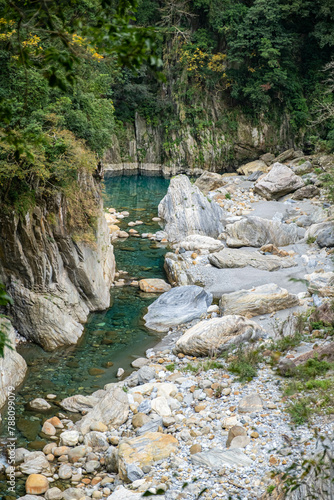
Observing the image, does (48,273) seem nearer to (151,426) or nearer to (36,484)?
(151,426)

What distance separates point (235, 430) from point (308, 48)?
2977 centimetres

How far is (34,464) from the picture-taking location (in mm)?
6023

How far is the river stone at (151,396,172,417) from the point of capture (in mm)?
6750

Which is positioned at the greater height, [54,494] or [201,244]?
[201,244]

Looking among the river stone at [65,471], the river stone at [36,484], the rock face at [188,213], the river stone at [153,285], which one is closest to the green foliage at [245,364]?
the river stone at [65,471]

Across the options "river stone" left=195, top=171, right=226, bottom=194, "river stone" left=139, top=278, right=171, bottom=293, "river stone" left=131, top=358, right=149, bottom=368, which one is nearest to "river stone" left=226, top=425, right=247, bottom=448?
"river stone" left=131, top=358, right=149, bottom=368

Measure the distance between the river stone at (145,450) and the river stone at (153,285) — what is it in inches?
274

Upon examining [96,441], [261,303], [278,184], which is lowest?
[96,441]

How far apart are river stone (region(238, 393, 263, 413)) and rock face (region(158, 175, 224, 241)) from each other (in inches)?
445

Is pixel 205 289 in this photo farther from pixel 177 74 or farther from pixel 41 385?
pixel 177 74

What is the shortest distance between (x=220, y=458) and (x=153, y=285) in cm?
801

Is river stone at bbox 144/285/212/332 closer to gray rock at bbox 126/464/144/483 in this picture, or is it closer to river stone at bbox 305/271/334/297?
river stone at bbox 305/271/334/297

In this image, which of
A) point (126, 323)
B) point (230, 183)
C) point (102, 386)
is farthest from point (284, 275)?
point (230, 183)

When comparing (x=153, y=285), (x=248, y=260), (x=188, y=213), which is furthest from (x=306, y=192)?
(x=153, y=285)
